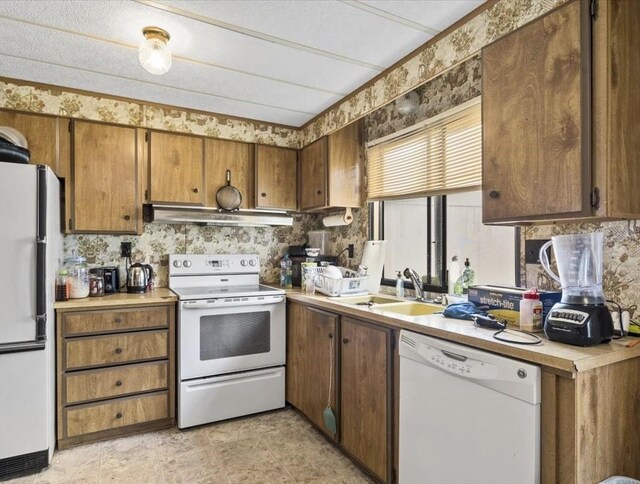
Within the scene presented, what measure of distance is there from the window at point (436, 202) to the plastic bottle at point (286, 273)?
2.76ft

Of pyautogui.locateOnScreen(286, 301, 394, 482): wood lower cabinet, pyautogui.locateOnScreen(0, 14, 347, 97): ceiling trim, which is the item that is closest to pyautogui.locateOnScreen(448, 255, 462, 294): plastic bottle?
pyautogui.locateOnScreen(286, 301, 394, 482): wood lower cabinet

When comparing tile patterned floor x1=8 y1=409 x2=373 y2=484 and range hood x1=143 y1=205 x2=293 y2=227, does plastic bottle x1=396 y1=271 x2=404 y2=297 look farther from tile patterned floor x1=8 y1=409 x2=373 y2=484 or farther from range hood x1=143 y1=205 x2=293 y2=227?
range hood x1=143 y1=205 x2=293 y2=227

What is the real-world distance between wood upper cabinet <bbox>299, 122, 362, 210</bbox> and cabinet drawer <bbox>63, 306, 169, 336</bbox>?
1483mm

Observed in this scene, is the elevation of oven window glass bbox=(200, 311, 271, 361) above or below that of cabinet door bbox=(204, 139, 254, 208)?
below

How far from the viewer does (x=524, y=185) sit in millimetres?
1523

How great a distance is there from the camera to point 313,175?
3.29 m

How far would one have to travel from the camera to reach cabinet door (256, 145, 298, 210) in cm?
335

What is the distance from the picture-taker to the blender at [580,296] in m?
1.30

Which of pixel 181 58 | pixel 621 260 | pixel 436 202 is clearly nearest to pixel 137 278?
pixel 181 58

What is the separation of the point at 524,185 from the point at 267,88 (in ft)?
6.12

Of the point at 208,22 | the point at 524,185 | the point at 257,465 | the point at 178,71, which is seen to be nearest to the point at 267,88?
the point at 178,71

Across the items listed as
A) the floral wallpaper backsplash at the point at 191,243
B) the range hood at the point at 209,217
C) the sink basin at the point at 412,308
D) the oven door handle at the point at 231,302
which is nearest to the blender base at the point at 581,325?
the sink basin at the point at 412,308

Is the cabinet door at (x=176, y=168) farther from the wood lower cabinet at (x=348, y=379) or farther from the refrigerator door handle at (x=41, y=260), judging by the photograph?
the wood lower cabinet at (x=348, y=379)

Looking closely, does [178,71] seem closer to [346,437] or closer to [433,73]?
[433,73]
